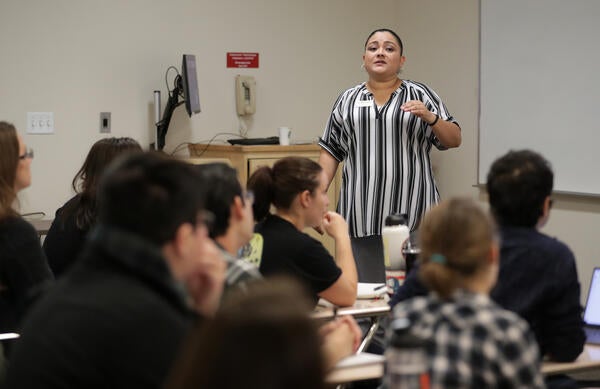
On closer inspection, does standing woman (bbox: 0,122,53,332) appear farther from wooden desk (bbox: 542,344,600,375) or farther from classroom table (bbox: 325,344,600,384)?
wooden desk (bbox: 542,344,600,375)

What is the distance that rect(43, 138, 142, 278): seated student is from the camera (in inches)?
127

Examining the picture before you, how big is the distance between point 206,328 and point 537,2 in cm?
466

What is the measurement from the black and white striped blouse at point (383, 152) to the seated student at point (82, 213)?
1.50m

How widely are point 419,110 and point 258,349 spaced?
3.36 m

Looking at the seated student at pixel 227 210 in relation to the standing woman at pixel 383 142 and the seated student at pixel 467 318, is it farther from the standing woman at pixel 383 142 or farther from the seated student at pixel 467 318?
the standing woman at pixel 383 142

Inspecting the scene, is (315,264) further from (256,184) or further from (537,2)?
(537,2)

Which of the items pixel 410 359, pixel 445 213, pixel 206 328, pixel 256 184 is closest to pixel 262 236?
pixel 256 184

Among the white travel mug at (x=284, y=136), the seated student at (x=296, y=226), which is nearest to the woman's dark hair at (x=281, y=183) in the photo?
the seated student at (x=296, y=226)

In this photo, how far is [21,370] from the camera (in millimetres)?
1427

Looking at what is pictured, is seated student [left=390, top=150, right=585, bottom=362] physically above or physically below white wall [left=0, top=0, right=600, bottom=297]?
below

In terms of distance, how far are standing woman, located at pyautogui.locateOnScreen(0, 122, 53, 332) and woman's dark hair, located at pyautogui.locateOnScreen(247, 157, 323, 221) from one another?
0.78m

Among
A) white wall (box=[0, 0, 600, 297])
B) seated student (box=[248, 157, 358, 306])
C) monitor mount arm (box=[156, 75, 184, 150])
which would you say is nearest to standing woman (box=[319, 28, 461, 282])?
white wall (box=[0, 0, 600, 297])

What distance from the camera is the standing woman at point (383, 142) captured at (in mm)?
4391

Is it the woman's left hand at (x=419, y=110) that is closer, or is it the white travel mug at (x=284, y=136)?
the woman's left hand at (x=419, y=110)
